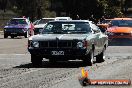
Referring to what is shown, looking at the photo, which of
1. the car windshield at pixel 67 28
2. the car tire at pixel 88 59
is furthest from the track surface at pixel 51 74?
the car windshield at pixel 67 28

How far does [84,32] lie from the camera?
17.9 metres

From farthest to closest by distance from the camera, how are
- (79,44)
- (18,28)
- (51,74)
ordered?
(18,28) → (79,44) → (51,74)

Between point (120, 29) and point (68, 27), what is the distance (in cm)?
1460

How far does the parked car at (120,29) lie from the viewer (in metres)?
31.8

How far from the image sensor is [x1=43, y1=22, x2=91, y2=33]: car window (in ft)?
58.7

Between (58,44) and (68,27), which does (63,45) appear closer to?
(58,44)

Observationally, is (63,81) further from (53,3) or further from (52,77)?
(53,3)

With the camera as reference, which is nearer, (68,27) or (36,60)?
(36,60)

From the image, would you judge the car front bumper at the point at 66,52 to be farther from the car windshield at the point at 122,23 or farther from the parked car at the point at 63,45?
the car windshield at the point at 122,23

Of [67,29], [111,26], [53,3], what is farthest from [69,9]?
[67,29]

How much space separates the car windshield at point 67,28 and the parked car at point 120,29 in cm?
1370

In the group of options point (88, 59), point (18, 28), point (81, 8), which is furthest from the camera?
point (81, 8)

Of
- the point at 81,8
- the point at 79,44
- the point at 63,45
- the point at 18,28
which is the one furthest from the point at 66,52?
the point at 81,8

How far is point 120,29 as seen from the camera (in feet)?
106
